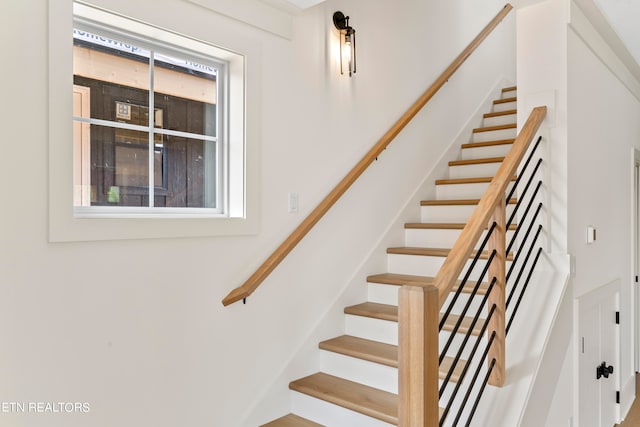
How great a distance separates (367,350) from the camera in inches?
96.4

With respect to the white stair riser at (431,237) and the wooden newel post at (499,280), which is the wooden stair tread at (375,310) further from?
the wooden newel post at (499,280)

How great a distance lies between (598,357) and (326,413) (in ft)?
6.28

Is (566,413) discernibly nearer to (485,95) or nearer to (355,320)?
(355,320)

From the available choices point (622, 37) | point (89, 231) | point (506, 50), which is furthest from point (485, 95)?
point (89, 231)

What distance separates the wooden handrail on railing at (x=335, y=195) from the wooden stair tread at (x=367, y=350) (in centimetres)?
62

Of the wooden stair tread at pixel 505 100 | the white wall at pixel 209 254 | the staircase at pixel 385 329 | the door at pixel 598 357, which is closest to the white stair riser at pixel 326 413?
the staircase at pixel 385 329

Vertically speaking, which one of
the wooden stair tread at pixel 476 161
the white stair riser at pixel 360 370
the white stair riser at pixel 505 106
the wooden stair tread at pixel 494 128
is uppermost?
the white stair riser at pixel 505 106

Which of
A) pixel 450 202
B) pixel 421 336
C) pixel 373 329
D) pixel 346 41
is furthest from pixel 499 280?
pixel 346 41

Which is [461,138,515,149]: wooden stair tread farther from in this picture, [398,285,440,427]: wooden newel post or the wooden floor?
[398,285,440,427]: wooden newel post

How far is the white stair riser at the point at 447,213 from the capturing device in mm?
3262

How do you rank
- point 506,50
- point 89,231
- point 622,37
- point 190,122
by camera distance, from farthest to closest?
point 506,50 < point 622,37 < point 190,122 < point 89,231

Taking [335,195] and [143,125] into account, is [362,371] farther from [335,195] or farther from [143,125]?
[143,125]

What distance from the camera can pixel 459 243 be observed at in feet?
5.10

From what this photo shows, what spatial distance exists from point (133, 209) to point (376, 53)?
1.99 metres
